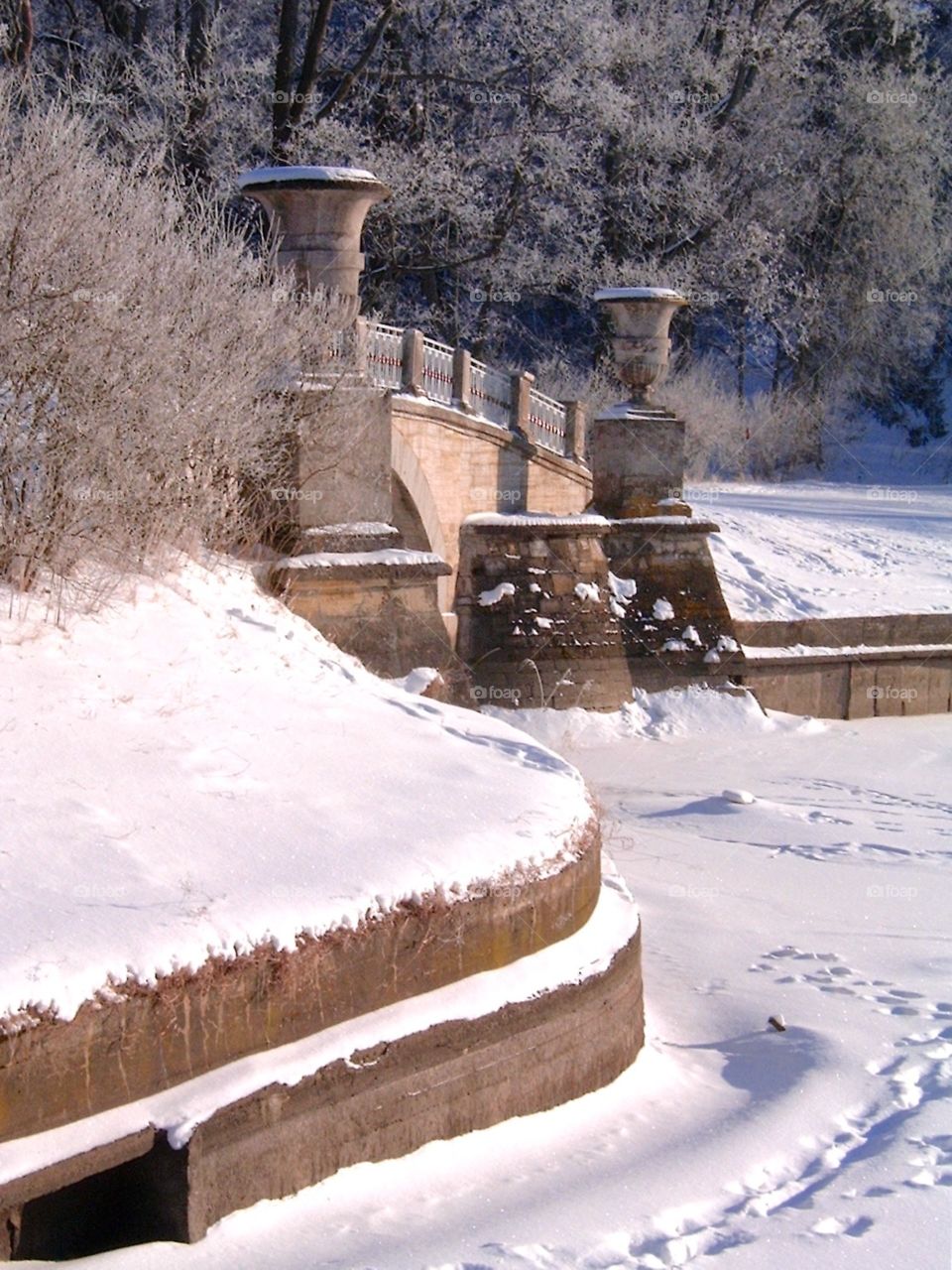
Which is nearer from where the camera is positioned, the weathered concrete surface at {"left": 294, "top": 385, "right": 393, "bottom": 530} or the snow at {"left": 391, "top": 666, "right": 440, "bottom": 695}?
the snow at {"left": 391, "top": 666, "right": 440, "bottom": 695}

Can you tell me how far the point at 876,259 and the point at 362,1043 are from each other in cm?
2663

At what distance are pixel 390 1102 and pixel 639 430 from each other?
41.0 ft

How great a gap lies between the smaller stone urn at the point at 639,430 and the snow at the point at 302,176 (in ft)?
19.1

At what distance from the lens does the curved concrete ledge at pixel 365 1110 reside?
4711 millimetres

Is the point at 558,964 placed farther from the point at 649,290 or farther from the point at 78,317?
the point at 649,290

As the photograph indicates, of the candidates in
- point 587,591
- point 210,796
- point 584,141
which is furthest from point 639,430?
point 210,796

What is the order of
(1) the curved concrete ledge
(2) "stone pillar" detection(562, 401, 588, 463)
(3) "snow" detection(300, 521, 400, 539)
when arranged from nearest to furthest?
1. (1) the curved concrete ledge
2. (3) "snow" detection(300, 521, 400, 539)
3. (2) "stone pillar" detection(562, 401, 588, 463)

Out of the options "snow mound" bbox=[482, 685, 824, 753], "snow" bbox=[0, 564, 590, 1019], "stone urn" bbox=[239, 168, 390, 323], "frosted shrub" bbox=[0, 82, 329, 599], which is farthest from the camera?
"snow mound" bbox=[482, 685, 824, 753]

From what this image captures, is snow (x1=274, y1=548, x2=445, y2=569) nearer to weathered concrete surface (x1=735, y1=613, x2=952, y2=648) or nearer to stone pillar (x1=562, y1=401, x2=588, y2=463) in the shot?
weathered concrete surface (x1=735, y1=613, x2=952, y2=648)

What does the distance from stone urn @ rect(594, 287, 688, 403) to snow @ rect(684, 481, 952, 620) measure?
2.61 meters

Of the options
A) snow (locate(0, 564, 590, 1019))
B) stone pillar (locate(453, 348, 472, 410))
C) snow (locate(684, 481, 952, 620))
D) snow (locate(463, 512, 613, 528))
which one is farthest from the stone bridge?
snow (locate(0, 564, 590, 1019))

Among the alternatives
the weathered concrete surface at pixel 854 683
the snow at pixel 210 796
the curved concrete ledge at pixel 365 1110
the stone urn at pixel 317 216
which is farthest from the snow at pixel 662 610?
the curved concrete ledge at pixel 365 1110

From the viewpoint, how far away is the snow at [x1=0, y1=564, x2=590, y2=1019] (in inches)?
195

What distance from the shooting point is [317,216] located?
11.6 m
